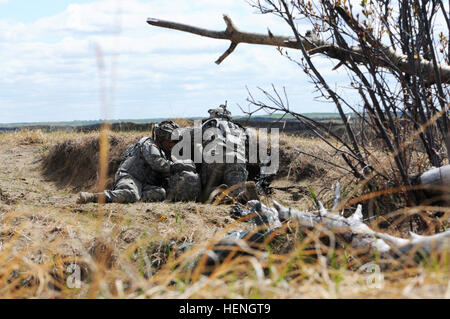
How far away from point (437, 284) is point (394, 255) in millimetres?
854

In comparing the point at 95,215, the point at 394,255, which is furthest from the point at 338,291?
the point at 95,215

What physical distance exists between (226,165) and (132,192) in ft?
4.79

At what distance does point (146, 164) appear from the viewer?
8.45 meters

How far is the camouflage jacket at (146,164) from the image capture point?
814 cm

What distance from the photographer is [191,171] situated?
8.24 m

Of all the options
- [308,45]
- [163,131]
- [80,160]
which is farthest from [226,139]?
[80,160]

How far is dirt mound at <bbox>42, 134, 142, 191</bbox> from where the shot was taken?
34.4 ft

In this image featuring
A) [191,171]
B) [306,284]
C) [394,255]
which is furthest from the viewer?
[191,171]

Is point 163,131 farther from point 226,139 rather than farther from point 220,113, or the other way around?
point 220,113

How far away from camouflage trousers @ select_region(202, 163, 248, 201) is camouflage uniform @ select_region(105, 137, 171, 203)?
1.96ft

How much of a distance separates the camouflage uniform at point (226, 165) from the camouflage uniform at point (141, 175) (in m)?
0.63

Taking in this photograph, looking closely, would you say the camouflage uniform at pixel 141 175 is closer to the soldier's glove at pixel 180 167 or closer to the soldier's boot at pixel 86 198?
the soldier's glove at pixel 180 167

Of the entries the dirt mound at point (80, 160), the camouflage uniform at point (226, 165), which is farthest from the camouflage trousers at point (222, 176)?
the dirt mound at point (80, 160)
